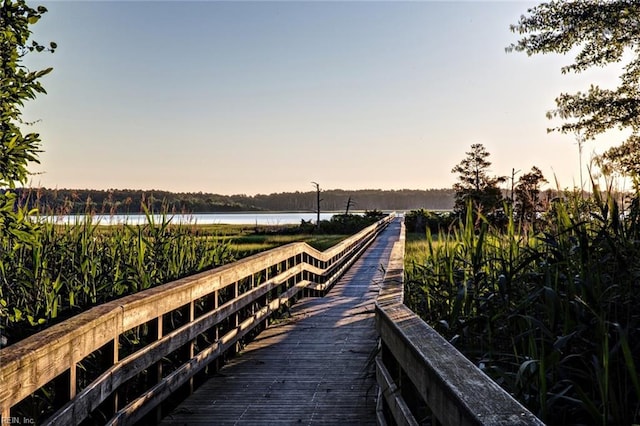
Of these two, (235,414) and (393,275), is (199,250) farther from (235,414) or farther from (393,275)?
(235,414)

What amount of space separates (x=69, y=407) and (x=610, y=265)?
2.94 meters

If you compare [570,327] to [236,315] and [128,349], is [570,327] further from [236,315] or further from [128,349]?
[236,315]

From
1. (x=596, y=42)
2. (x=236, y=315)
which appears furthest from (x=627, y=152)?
(x=236, y=315)

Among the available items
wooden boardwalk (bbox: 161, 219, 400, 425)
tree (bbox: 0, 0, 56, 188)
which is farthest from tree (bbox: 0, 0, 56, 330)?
wooden boardwalk (bbox: 161, 219, 400, 425)

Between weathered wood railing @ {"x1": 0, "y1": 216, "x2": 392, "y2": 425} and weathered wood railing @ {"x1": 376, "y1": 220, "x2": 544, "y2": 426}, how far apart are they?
141 centimetres

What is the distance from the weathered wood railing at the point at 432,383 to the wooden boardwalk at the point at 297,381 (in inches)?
22.5

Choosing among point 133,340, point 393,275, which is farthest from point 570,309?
point 133,340

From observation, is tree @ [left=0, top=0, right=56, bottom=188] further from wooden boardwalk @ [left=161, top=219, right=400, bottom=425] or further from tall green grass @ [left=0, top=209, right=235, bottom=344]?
wooden boardwalk @ [left=161, top=219, right=400, bottom=425]

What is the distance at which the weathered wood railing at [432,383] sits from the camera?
1.54 metres

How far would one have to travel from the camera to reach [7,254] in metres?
4.53

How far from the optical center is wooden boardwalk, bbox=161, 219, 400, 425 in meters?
4.00

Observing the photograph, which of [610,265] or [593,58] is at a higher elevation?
[593,58]

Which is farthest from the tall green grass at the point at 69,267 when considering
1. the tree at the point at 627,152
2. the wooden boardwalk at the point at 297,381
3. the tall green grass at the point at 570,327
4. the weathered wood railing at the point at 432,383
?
the tree at the point at 627,152

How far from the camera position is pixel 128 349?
13.5 feet
